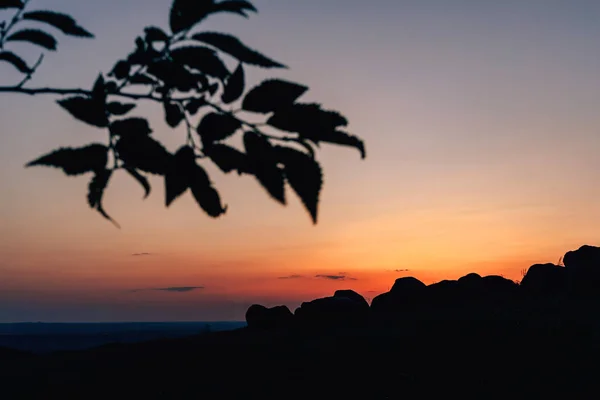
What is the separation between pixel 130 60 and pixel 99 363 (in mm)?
11722

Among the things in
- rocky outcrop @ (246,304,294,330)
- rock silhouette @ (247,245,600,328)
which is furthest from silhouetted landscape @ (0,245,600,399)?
rocky outcrop @ (246,304,294,330)

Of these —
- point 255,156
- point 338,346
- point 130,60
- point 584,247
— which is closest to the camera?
point 255,156

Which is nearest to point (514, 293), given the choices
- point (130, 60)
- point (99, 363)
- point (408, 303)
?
point (408, 303)

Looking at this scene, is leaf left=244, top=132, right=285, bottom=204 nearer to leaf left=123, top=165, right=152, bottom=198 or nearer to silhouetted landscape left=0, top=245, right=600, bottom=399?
leaf left=123, top=165, right=152, bottom=198

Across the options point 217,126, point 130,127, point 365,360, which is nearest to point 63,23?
point 130,127

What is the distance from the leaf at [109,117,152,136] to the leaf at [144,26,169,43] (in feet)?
0.81

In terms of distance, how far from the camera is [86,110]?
1.76 metres

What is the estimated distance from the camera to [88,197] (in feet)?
5.63

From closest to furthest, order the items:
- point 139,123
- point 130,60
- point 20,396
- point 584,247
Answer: point 139,123 → point 130,60 → point 20,396 → point 584,247

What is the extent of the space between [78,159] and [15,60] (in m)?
0.92

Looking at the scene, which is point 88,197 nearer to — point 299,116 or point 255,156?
point 255,156

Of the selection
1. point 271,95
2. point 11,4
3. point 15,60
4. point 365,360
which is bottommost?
point 365,360

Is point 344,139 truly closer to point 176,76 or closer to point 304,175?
point 304,175

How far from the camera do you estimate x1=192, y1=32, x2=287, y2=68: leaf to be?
5.21 feet
